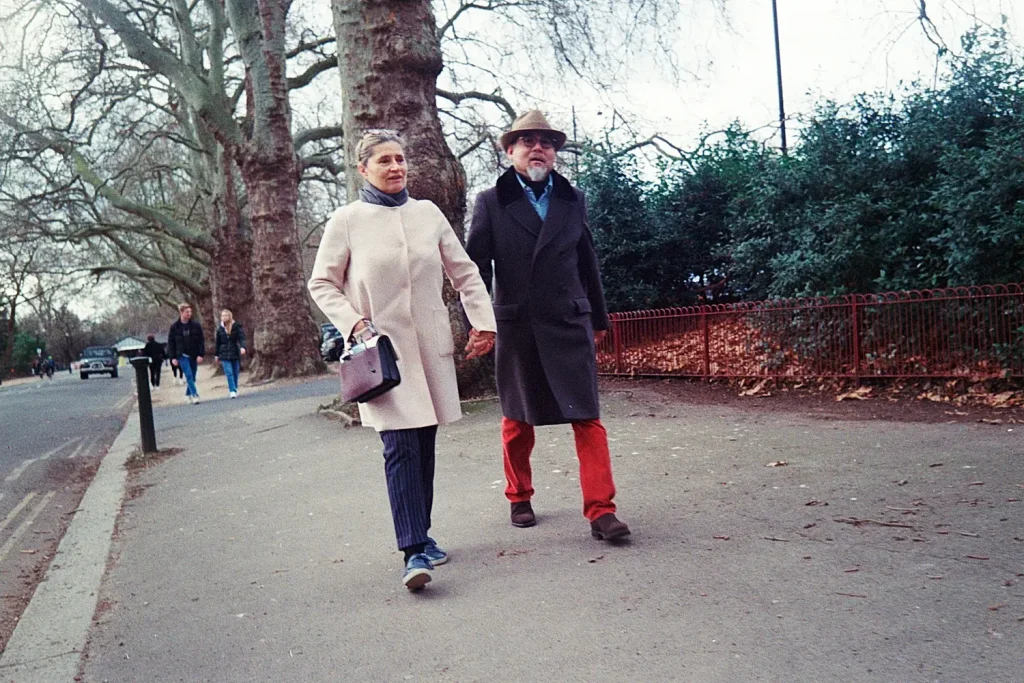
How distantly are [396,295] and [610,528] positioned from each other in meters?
1.42

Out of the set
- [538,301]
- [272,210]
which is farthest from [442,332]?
[272,210]

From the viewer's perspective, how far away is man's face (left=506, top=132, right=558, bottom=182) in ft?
15.3

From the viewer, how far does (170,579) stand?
460 centimetres

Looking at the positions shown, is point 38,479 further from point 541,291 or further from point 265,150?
point 265,150

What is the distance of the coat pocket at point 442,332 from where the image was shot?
168 inches

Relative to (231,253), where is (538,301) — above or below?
below

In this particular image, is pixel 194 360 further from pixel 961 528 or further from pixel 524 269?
pixel 961 528

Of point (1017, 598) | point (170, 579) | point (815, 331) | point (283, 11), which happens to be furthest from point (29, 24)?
point (1017, 598)

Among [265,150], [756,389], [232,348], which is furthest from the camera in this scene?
[265,150]

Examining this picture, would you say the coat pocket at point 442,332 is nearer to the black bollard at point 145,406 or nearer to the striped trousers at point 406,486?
the striped trousers at point 406,486

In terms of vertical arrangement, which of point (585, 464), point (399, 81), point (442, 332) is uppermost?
point (399, 81)

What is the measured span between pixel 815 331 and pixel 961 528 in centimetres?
668

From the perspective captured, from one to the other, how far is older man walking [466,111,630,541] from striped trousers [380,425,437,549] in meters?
0.71

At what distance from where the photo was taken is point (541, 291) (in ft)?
15.2
